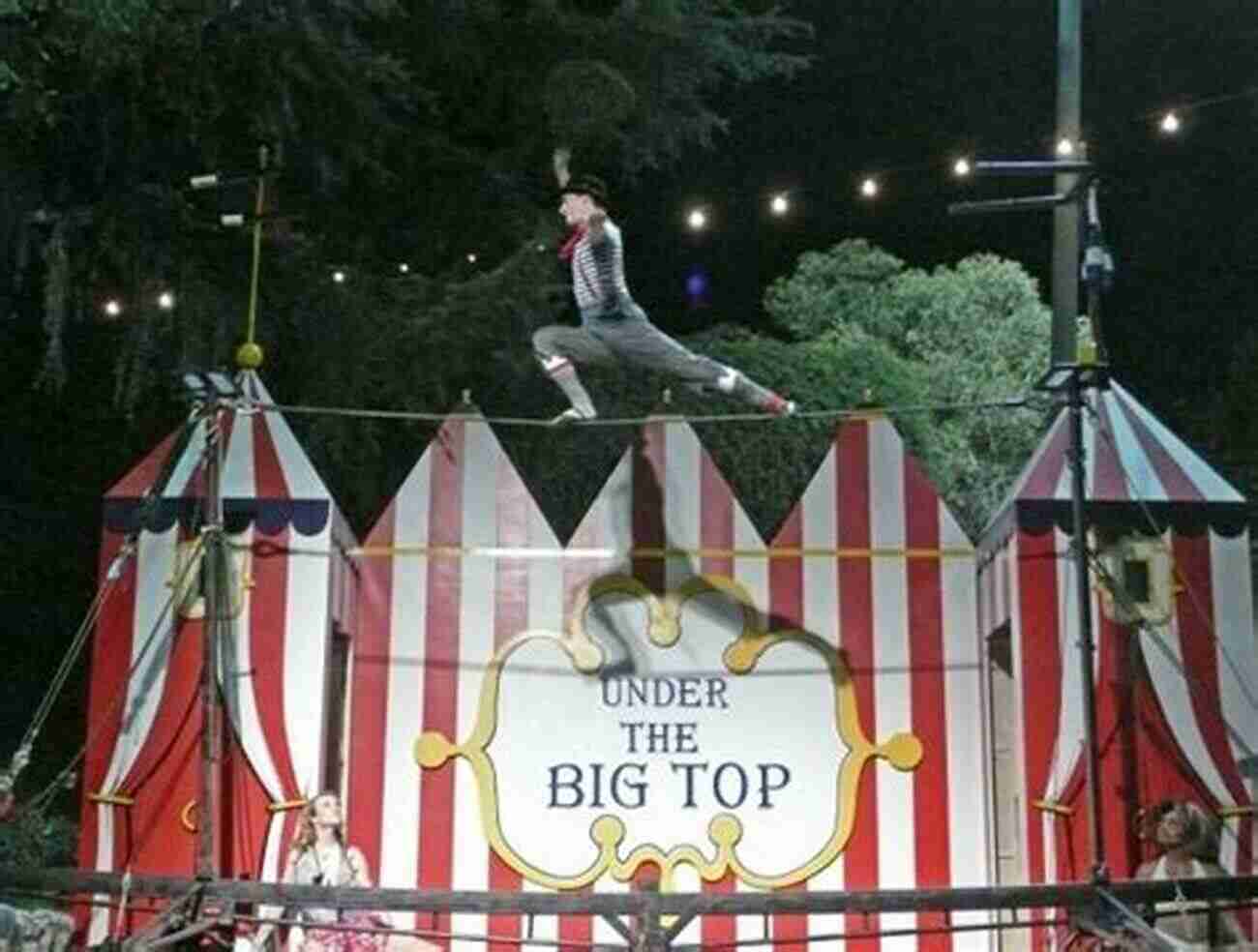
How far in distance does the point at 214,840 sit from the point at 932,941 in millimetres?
2433

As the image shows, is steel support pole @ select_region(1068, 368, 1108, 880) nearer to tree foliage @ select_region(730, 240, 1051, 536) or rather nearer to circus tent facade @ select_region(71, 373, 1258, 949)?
circus tent facade @ select_region(71, 373, 1258, 949)

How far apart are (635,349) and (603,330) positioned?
0.11 metres

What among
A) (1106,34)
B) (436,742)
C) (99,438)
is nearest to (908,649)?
(436,742)

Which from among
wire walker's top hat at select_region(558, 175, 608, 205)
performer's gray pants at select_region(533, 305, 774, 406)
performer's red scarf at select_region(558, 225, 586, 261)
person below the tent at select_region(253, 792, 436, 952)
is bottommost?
person below the tent at select_region(253, 792, 436, 952)

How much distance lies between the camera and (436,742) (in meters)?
6.14

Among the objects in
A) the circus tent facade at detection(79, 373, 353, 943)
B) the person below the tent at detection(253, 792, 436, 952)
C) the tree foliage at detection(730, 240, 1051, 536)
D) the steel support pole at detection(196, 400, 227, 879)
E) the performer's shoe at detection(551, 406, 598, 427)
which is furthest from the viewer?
the tree foliage at detection(730, 240, 1051, 536)

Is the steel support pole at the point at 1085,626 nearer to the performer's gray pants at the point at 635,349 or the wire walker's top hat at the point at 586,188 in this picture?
the performer's gray pants at the point at 635,349

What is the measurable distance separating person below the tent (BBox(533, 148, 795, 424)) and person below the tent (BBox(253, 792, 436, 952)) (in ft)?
4.67

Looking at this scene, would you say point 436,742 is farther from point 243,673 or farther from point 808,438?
point 808,438

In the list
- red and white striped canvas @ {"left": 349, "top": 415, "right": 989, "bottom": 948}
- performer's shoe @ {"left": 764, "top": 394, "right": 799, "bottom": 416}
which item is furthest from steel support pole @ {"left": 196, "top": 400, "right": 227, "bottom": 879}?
performer's shoe @ {"left": 764, "top": 394, "right": 799, "bottom": 416}

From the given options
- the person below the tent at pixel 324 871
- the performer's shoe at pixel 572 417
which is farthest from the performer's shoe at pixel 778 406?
the person below the tent at pixel 324 871

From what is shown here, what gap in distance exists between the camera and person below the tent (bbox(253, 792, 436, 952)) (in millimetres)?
5359

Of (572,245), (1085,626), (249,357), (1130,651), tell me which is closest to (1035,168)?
(1085,626)

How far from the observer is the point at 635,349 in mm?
5203
